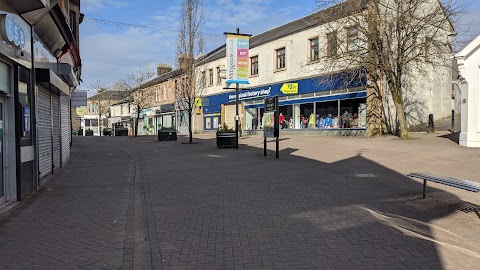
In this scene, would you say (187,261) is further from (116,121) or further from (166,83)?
(116,121)

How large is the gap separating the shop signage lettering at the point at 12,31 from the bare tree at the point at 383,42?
666 inches

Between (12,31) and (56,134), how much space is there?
20.7 ft

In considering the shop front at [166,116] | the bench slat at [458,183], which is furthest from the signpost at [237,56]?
the shop front at [166,116]

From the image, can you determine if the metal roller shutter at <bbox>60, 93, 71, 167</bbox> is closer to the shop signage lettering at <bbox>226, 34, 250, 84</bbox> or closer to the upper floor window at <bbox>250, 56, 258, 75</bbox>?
the shop signage lettering at <bbox>226, 34, 250, 84</bbox>

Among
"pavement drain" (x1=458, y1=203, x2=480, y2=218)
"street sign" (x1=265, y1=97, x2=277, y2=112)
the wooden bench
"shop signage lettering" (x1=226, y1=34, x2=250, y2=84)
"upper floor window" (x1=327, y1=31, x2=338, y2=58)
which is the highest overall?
"upper floor window" (x1=327, y1=31, x2=338, y2=58)

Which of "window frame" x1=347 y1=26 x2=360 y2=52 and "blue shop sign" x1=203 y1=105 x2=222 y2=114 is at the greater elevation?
"window frame" x1=347 y1=26 x2=360 y2=52

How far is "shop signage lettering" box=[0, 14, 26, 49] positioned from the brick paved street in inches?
112

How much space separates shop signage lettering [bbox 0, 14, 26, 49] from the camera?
6.52 m

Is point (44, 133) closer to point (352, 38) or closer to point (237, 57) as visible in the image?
point (237, 57)

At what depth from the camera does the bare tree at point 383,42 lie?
20.2 m

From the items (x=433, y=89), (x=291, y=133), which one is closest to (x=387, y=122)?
(x=433, y=89)

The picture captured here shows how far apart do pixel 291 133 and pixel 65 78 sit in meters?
19.8

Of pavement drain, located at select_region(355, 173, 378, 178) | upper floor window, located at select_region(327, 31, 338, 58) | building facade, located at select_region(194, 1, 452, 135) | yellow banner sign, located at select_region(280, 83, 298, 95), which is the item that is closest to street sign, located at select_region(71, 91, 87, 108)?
building facade, located at select_region(194, 1, 452, 135)

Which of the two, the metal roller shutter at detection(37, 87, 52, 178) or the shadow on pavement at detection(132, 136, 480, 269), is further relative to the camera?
the metal roller shutter at detection(37, 87, 52, 178)
